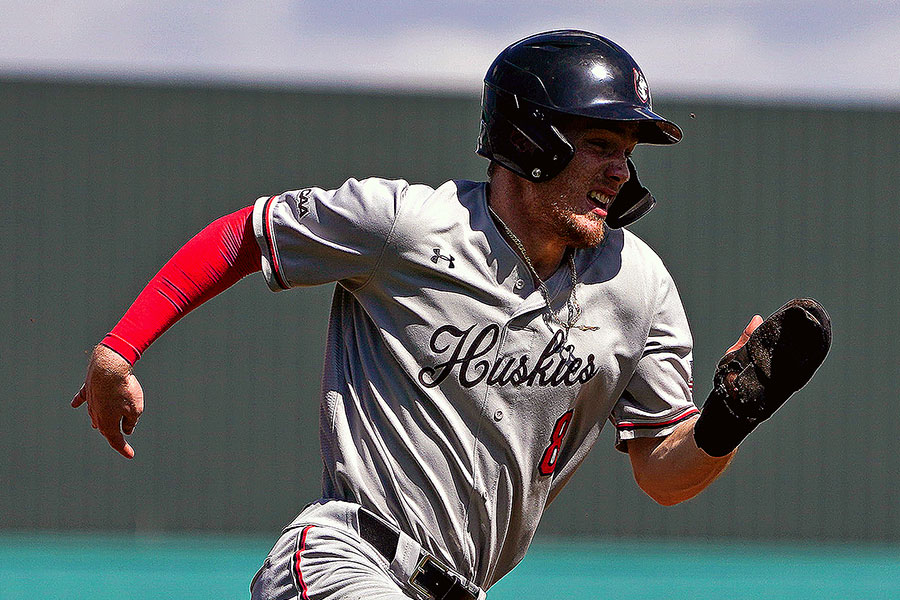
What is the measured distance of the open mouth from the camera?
369cm

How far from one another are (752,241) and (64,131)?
23.5 ft

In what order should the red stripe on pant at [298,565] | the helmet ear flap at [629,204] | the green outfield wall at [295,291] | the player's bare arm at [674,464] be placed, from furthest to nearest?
the green outfield wall at [295,291]
the helmet ear flap at [629,204]
the player's bare arm at [674,464]
the red stripe on pant at [298,565]

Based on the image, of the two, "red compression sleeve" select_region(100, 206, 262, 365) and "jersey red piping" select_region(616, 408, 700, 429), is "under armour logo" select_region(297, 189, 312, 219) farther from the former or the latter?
"jersey red piping" select_region(616, 408, 700, 429)

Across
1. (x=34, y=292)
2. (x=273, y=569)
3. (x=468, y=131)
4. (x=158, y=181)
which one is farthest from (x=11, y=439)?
(x=273, y=569)

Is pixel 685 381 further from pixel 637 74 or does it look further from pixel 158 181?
pixel 158 181

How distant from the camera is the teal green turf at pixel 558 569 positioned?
9820 mm

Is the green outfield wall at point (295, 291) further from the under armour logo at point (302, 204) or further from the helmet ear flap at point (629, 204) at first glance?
the under armour logo at point (302, 204)

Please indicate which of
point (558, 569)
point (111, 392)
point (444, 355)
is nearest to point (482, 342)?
point (444, 355)

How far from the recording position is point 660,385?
3.79 m

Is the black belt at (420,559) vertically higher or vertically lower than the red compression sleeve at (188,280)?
lower

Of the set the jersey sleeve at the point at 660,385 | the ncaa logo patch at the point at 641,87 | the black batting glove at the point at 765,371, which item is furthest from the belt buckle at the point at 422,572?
the ncaa logo patch at the point at 641,87

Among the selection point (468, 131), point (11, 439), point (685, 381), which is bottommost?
point (11, 439)

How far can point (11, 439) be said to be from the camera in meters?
12.6

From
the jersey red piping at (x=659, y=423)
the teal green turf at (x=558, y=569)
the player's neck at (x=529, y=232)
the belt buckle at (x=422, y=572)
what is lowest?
the teal green turf at (x=558, y=569)
